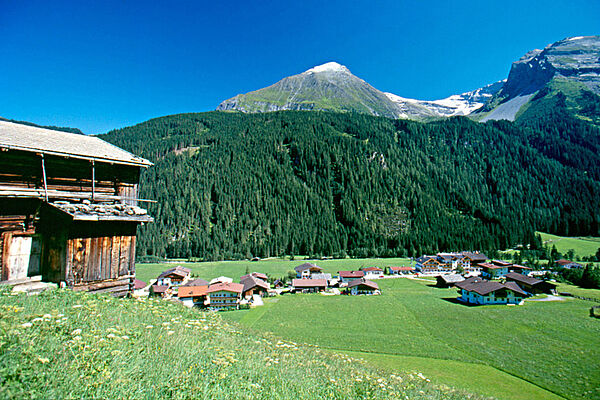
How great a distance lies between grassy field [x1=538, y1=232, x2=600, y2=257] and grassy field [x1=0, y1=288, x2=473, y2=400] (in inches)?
5545

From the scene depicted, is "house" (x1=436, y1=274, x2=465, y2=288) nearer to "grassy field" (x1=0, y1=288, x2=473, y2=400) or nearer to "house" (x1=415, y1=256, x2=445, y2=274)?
"house" (x1=415, y1=256, x2=445, y2=274)

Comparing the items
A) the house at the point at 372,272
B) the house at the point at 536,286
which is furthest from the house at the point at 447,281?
the house at the point at 372,272

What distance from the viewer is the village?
50344 millimetres

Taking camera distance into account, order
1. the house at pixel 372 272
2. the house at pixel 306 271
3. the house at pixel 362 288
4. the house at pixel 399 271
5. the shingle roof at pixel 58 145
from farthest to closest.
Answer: the house at pixel 399 271, the house at pixel 372 272, the house at pixel 306 271, the house at pixel 362 288, the shingle roof at pixel 58 145

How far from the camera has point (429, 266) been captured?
313 ft

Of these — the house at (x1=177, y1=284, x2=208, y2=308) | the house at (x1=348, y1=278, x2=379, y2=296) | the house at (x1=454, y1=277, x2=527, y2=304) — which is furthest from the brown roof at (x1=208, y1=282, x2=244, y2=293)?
the house at (x1=454, y1=277, x2=527, y2=304)

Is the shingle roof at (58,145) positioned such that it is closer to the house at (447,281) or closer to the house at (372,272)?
the house at (447,281)

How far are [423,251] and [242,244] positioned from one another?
80404 mm

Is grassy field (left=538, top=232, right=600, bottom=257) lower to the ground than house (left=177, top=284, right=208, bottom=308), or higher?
higher

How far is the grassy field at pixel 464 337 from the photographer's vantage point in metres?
21.9

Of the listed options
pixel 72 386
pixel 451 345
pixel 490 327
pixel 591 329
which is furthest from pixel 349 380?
pixel 591 329

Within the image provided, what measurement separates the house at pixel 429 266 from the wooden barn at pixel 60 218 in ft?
308

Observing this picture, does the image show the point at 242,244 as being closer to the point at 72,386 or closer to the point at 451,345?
the point at 451,345

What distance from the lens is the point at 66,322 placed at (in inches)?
309
